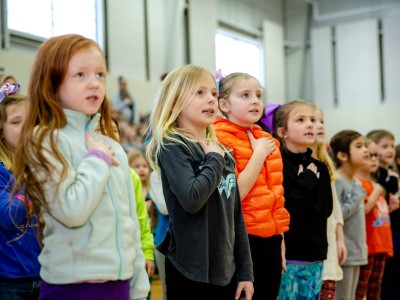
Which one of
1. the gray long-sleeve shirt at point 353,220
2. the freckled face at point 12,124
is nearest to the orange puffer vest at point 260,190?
the freckled face at point 12,124

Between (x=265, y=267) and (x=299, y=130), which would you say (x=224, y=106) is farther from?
(x=265, y=267)

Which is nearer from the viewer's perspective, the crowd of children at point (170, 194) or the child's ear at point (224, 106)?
the crowd of children at point (170, 194)

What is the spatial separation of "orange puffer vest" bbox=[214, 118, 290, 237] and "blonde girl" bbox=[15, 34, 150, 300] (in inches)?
33.1

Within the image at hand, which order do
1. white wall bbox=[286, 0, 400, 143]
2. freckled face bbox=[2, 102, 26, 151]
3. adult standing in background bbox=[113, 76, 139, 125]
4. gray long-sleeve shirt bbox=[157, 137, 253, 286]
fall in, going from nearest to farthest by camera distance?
gray long-sleeve shirt bbox=[157, 137, 253, 286], freckled face bbox=[2, 102, 26, 151], adult standing in background bbox=[113, 76, 139, 125], white wall bbox=[286, 0, 400, 143]

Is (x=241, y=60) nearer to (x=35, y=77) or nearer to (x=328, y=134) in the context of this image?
(x=328, y=134)

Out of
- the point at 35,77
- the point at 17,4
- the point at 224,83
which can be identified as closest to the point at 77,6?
the point at 17,4

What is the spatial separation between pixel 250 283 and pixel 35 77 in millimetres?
1135

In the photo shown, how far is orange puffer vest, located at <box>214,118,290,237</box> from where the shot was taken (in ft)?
8.11

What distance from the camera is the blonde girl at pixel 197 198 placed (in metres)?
2.01

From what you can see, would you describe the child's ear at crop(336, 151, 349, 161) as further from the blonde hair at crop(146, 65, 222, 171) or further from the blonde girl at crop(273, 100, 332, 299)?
the blonde hair at crop(146, 65, 222, 171)

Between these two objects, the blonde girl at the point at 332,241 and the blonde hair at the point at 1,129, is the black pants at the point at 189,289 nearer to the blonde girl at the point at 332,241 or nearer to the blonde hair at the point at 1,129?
the blonde hair at the point at 1,129

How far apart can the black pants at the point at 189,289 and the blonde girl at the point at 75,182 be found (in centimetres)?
32

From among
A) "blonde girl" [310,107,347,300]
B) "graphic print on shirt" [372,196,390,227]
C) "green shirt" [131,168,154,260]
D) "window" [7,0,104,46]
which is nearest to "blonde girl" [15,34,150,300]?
"green shirt" [131,168,154,260]

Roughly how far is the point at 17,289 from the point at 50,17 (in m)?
6.35
